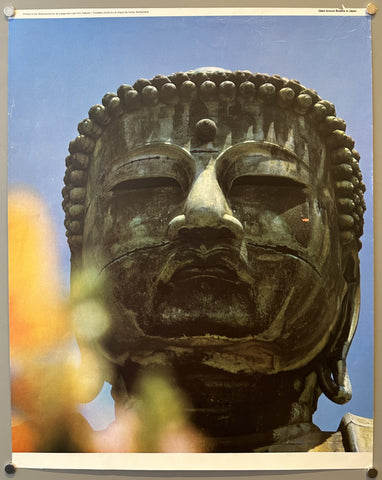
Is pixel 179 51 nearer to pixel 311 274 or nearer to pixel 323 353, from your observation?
pixel 311 274

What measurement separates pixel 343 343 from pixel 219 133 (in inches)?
25.4

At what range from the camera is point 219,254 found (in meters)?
1.55

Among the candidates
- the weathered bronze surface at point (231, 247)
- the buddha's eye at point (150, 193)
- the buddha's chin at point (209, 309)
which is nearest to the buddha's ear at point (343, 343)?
the weathered bronze surface at point (231, 247)

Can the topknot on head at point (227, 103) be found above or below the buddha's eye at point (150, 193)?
above

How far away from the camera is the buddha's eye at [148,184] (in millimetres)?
1612

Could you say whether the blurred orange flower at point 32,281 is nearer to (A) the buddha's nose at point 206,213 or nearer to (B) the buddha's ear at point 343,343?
(A) the buddha's nose at point 206,213

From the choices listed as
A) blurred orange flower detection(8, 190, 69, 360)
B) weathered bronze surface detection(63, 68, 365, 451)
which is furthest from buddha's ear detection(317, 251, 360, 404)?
blurred orange flower detection(8, 190, 69, 360)

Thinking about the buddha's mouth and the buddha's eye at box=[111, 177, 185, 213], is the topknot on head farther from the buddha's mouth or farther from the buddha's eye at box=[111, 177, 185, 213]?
the buddha's mouth

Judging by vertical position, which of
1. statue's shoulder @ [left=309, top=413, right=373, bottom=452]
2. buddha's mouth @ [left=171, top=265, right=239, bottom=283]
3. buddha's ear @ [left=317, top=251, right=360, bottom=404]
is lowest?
statue's shoulder @ [left=309, top=413, right=373, bottom=452]

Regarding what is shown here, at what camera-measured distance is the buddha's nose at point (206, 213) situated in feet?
5.04

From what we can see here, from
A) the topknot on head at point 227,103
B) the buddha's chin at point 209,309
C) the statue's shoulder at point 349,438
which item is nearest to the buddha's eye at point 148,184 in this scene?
the topknot on head at point 227,103

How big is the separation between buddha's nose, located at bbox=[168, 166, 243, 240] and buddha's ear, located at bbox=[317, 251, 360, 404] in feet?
1.08

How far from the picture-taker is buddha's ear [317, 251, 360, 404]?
161 cm

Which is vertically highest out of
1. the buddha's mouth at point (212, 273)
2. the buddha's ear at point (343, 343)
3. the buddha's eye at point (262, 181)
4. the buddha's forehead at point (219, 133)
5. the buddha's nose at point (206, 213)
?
the buddha's forehead at point (219, 133)
